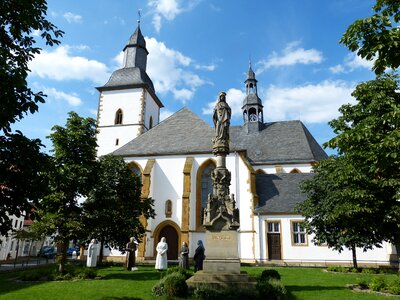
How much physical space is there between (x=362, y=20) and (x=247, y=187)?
72.7 feet

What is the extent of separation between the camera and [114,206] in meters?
18.1

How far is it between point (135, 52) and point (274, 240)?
26.3m

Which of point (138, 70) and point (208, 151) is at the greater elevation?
point (138, 70)

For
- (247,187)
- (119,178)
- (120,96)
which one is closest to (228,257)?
(119,178)

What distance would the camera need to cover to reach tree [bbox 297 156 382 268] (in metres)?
14.5

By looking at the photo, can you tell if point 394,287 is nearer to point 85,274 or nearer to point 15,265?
point 85,274

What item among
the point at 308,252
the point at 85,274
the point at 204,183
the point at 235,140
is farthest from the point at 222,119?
the point at 235,140

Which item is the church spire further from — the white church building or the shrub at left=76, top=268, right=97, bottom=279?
the shrub at left=76, top=268, right=97, bottom=279

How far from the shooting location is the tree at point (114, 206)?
16.2 m

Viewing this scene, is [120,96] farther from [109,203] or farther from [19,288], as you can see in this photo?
[19,288]

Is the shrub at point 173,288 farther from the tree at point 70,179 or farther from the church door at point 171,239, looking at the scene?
the church door at point 171,239

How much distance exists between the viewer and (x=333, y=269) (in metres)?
18.6

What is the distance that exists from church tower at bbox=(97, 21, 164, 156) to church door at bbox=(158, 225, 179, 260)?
12.1 m

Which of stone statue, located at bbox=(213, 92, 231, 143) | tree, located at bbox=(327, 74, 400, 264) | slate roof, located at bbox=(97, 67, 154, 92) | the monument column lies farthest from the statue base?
slate roof, located at bbox=(97, 67, 154, 92)
